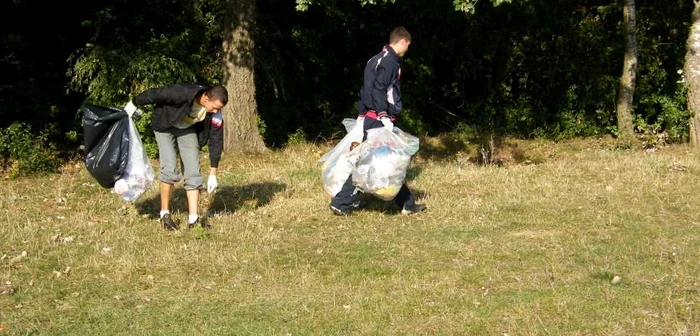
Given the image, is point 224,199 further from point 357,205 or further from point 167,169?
point 357,205

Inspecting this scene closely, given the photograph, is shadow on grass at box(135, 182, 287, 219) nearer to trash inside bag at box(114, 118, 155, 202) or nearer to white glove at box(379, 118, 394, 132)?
trash inside bag at box(114, 118, 155, 202)

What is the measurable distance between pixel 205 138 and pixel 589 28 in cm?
943

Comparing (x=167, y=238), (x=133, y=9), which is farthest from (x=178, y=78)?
(x=167, y=238)

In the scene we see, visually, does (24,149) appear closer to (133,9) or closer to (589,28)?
(133,9)

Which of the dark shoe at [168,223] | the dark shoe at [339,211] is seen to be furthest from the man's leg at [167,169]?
the dark shoe at [339,211]

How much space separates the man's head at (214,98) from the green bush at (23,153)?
6.40 metres

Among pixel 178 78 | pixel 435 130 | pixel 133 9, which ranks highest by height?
pixel 133 9

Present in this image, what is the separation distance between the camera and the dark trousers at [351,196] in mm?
8262

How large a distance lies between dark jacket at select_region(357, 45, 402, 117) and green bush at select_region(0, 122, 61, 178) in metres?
6.98

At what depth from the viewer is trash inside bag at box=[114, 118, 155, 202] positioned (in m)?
7.98

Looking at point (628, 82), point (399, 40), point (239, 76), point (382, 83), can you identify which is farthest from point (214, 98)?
point (628, 82)

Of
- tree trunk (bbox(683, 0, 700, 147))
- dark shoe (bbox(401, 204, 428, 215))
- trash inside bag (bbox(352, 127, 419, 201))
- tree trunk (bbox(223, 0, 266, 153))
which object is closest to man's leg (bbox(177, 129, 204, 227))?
trash inside bag (bbox(352, 127, 419, 201))

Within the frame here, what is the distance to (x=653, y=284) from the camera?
6145 millimetres

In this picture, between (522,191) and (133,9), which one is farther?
(133,9)
